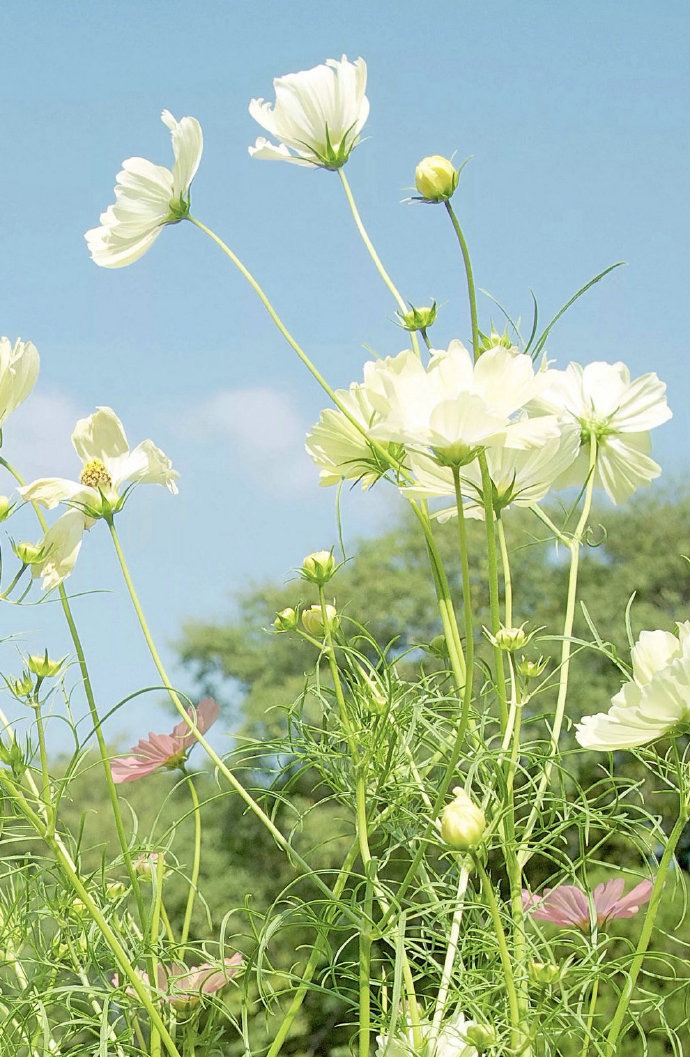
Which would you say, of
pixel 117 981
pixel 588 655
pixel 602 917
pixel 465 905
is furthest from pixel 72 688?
pixel 588 655

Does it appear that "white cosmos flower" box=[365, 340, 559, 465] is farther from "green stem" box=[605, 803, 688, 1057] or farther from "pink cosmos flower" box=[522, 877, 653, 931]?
"pink cosmos flower" box=[522, 877, 653, 931]

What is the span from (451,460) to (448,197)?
0.24 metres

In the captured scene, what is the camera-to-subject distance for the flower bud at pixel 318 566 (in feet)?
2.57

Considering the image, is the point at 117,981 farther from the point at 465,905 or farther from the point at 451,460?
the point at 451,460

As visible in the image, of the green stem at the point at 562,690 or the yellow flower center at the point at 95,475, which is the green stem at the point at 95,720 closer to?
the yellow flower center at the point at 95,475

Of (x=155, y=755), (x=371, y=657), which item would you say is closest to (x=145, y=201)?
(x=155, y=755)

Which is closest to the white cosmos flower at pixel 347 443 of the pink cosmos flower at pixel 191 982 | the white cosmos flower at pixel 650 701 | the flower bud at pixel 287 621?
the flower bud at pixel 287 621

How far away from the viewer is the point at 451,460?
23.4 inches

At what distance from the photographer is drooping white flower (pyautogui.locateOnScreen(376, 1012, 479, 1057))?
645 mm

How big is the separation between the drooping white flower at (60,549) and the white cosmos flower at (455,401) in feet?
0.75

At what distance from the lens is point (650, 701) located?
2.01ft

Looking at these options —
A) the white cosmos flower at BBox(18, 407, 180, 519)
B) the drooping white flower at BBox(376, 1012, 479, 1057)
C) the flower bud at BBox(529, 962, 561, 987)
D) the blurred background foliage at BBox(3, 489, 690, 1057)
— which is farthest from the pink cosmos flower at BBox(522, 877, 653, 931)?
the blurred background foliage at BBox(3, 489, 690, 1057)

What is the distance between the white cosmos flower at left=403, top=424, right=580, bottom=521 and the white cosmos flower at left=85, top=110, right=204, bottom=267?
0.28m

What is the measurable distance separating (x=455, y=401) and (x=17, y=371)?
0.32 metres
